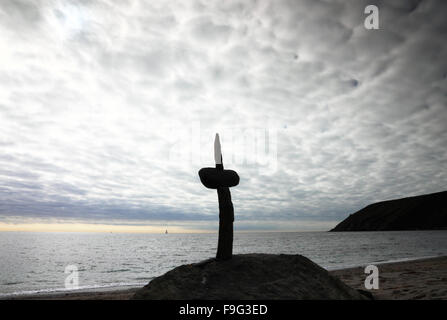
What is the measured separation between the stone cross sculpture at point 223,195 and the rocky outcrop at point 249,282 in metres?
0.38

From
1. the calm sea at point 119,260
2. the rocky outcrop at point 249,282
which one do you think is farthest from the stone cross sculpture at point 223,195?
the calm sea at point 119,260

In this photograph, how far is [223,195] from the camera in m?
7.34

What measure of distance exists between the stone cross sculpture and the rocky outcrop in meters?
0.38

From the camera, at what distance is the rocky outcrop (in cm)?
638

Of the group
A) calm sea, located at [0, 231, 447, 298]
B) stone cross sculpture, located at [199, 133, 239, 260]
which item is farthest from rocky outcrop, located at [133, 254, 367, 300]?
calm sea, located at [0, 231, 447, 298]

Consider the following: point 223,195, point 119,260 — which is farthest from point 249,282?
point 119,260

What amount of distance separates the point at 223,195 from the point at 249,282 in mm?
2042

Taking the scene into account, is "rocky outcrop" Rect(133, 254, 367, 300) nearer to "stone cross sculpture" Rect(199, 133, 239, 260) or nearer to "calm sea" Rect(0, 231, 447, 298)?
"stone cross sculpture" Rect(199, 133, 239, 260)

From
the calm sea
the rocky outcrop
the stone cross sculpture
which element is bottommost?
the calm sea

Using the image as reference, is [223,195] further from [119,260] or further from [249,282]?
[119,260]

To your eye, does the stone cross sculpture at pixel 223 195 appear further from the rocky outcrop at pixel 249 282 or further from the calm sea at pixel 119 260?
the calm sea at pixel 119 260
